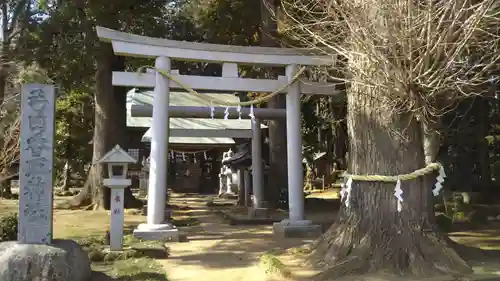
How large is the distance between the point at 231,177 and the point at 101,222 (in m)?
12.9

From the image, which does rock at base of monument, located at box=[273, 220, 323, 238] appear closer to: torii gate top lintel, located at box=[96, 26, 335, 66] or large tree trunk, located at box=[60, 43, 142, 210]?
torii gate top lintel, located at box=[96, 26, 335, 66]

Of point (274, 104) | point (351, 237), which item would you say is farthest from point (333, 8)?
point (274, 104)

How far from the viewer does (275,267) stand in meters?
7.29

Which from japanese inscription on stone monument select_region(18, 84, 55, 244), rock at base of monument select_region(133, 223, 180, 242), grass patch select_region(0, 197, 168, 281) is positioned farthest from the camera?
rock at base of monument select_region(133, 223, 180, 242)

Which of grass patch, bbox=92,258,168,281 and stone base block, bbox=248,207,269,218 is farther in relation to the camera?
stone base block, bbox=248,207,269,218

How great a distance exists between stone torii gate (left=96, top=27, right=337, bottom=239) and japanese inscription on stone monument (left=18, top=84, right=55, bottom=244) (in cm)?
337

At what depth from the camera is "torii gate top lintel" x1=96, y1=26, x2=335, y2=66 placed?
9.90m

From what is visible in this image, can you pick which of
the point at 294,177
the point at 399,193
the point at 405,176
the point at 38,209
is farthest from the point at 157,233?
the point at 405,176

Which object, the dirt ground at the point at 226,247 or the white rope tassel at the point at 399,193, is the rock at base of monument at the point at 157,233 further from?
the white rope tassel at the point at 399,193

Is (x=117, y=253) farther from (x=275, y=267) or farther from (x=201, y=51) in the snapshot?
(x=201, y=51)

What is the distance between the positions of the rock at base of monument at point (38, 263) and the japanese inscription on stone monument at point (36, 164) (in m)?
0.19

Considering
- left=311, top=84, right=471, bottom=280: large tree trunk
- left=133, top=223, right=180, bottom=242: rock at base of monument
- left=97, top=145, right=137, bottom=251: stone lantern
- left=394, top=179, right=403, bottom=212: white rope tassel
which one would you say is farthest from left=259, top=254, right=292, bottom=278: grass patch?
left=133, top=223, right=180, bottom=242: rock at base of monument

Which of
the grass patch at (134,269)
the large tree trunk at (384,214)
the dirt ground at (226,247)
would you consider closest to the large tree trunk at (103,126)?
the dirt ground at (226,247)

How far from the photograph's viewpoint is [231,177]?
26.3 meters
